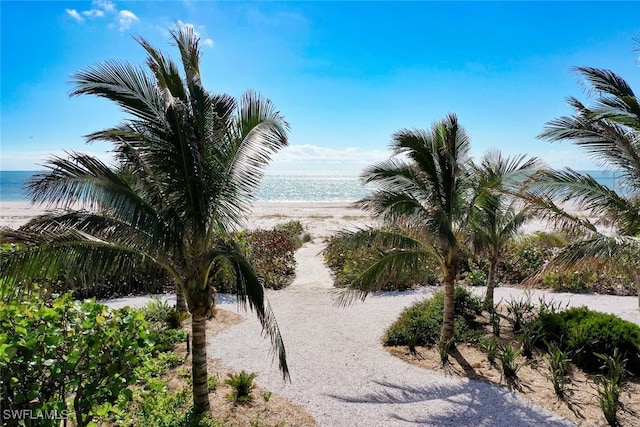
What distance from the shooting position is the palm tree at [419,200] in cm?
685

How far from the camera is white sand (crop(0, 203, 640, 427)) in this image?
5449 mm

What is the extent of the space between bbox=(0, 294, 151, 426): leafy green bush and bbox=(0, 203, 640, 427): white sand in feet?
Answer: 10.1

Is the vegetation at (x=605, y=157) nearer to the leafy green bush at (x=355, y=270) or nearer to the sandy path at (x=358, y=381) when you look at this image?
the sandy path at (x=358, y=381)

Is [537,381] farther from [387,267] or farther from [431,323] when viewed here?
[387,267]

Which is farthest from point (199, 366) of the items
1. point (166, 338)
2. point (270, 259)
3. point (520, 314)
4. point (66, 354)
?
point (270, 259)

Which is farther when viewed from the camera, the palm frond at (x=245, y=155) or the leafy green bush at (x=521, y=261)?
the leafy green bush at (x=521, y=261)

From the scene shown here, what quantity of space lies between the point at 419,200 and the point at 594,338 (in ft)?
14.1

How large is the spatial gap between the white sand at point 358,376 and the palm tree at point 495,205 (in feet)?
10.7

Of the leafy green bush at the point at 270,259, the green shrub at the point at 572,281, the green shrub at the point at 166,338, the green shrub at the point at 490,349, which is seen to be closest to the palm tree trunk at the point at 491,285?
the green shrub at the point at 490,349

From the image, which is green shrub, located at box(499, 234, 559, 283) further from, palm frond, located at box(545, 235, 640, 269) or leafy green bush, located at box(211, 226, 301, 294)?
palm frond, located at box(545, 235, 640, 269)

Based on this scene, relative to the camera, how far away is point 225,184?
489 cm

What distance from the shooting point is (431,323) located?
860 cm

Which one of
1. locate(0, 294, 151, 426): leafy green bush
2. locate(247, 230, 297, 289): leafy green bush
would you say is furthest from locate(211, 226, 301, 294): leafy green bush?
locate(0, 294, 151, 426): leafy green bush

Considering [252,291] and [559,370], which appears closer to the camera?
[252,291]
